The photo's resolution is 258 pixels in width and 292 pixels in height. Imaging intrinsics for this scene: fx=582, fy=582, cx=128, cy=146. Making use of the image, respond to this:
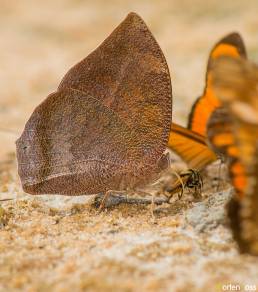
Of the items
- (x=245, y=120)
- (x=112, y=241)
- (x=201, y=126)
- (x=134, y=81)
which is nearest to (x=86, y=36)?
(x=201, y=126)

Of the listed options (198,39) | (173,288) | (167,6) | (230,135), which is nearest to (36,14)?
(167,6)

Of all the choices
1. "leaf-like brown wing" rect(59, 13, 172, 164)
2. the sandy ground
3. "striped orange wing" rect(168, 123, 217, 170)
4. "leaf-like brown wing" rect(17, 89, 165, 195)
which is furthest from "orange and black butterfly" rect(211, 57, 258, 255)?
"striped orange wing" rect(168, 123, 217, 170)

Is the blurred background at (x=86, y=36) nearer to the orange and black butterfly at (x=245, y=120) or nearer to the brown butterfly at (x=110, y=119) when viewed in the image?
the brown butterfly at (x=110, y=119)

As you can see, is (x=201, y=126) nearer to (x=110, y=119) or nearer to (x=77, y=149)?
(x=110, y=119)

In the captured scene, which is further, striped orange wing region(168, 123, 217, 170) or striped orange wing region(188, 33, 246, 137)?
striped orange wing region(168, 123, 217, 170)

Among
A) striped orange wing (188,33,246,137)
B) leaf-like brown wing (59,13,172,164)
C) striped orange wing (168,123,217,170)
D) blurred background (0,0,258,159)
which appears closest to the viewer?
leaf-like brown wing (59,13,172,164)

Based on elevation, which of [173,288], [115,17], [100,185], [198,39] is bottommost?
[173,288]

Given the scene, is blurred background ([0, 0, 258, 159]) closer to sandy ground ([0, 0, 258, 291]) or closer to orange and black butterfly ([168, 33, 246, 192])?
sandy ground ([0, 0, 258, 291])

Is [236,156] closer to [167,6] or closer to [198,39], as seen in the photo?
[198,39]
